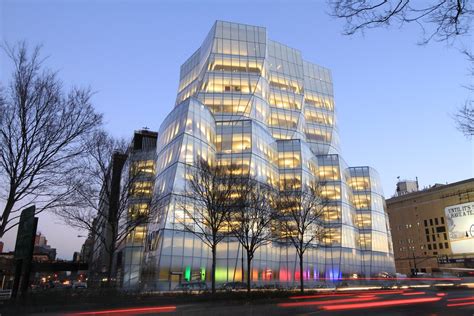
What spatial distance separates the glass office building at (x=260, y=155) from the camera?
4997 cm

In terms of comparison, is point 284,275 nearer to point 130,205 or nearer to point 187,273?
point 187,273

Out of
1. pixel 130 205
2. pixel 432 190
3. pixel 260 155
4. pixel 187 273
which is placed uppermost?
pixel 432 190

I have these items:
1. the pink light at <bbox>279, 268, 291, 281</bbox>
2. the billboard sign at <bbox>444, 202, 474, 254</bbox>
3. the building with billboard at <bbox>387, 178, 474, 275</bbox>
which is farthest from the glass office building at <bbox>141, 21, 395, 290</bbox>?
the building with billboard at <bbox>387, 178, 474, 275</bbox>

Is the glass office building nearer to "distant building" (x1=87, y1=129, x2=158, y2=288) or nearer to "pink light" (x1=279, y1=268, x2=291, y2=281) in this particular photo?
"pink light" (x1=279, y1=268, x2=291, y2=281)

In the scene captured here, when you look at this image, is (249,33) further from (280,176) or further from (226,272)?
(226,272)

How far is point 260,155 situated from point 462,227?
184 ft

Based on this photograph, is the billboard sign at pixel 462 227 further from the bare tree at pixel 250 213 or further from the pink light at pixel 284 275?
the bare tree at pixel 250 213

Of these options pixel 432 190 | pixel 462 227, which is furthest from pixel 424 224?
pixel 462 227

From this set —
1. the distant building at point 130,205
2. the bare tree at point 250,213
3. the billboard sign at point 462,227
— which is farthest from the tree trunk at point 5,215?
the billboard sign at point 462,227

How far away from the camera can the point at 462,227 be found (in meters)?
85.2

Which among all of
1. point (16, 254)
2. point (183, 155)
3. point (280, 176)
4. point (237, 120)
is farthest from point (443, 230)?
point (16, 254)

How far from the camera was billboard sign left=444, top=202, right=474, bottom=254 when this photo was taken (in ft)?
272

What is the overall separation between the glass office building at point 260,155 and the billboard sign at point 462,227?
1601cm

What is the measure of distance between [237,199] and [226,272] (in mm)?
23297
